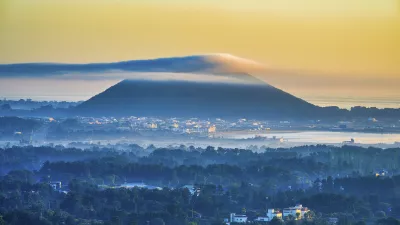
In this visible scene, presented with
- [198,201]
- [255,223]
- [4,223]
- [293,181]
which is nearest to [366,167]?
[293,181]

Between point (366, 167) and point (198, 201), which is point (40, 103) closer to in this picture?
point (366, 167)

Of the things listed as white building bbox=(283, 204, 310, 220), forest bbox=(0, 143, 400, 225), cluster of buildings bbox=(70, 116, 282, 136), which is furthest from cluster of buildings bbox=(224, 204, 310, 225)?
cluster of buildings bbox=(70, 116, 282, 136)

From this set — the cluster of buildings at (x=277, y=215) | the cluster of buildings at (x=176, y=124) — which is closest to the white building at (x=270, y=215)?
the cluster of buildings at (x=277, y=215)

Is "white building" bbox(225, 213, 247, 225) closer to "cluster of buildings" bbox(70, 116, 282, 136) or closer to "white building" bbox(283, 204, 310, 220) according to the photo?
"white building" bbox(283, 204, 310, 220)

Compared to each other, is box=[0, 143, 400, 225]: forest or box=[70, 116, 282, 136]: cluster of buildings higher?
box=[70, 116, 282, 136]: cluster of buildings

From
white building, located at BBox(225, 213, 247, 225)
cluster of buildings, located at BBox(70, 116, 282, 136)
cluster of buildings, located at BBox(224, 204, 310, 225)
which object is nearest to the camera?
white building, located at BBox(225, 213, 247, 225)

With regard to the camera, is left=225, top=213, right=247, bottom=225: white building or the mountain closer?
left=225, top=213, right=247, bottom=225: white building

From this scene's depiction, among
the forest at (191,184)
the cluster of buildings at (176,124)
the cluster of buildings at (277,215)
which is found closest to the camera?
the cluster of buildings at (277,215)

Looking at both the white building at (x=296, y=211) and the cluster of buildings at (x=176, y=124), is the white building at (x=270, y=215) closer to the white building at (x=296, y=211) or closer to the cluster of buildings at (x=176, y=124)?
the white building at (x=296, y=211)
